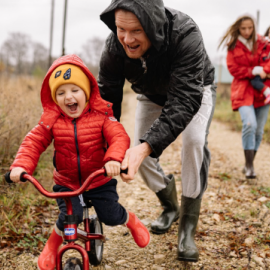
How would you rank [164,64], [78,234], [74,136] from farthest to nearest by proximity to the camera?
[164,64] < [74,136] < [78,234]

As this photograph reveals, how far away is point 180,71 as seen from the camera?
7.54 ft

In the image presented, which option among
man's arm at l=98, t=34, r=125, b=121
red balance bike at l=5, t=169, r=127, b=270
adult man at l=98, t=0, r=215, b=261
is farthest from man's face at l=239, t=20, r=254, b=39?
red balance bike at l=5, t=169, r=127, b=270

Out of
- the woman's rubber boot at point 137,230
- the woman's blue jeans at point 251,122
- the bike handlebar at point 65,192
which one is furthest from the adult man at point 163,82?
the woman's blue jeans at point 251,122

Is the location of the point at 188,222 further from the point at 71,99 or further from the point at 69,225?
the point at 71,99

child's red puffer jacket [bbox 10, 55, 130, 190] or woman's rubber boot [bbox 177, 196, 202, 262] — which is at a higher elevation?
child's red puffer jacket [bbox 10, 55, 130, 190]

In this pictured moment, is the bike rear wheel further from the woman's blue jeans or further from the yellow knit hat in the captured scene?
the woman's blue jeans

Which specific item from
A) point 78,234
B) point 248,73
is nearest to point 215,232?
point 78,234

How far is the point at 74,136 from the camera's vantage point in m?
2.33

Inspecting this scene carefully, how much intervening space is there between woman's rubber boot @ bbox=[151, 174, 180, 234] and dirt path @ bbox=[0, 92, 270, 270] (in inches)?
2.9

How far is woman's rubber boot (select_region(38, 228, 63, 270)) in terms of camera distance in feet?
7.97

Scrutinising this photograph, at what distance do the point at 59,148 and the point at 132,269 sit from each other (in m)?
1.24

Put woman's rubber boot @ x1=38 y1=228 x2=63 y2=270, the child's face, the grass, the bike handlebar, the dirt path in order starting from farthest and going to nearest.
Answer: the grass → the dirt path → woman's rubber boot @ x1=38 y1=228 x2=63 y2=270 → the child's face → the bike handlebar

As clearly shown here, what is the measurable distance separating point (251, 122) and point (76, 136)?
3420 millimetres

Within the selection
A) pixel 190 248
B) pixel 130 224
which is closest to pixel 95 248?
pixel 130 224
